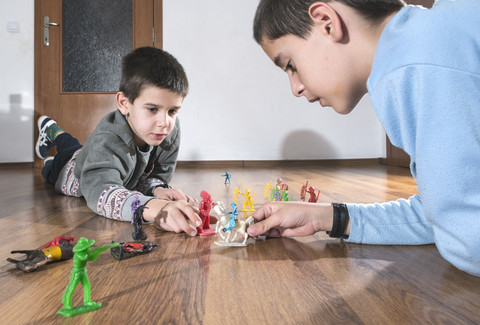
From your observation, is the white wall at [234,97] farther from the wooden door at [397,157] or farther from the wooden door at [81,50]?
the wooden door at [397,157]

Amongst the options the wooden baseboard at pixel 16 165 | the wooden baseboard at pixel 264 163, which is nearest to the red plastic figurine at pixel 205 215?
the wooden baseboard at pixel 264 163

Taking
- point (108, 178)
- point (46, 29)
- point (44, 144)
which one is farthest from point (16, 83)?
point (108, 178)

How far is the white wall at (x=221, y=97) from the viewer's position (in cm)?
363

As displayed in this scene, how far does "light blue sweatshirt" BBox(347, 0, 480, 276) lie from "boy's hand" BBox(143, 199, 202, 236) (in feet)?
1.85

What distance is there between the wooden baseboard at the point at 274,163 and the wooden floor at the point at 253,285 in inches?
110

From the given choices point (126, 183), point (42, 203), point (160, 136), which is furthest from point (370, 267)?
point (42, 203)

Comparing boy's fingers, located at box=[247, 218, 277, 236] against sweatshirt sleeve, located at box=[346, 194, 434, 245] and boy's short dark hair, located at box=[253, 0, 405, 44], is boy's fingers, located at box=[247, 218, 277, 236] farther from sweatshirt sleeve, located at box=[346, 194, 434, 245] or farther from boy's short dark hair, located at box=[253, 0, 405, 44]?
boy's short dark hair, located at box=[253, 0, 405, 44]

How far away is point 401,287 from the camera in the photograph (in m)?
0.62

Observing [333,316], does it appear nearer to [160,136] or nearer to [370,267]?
[370,267]

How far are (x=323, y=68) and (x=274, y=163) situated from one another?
→ 10.3 feet

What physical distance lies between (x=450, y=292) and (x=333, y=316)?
23 centimetres

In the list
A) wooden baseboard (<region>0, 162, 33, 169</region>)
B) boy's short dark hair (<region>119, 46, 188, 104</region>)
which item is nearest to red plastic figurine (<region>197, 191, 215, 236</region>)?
boy's short dark hair (<region>119, 46, 188, 104</region>)

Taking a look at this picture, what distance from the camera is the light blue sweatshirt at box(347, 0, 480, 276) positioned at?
1.67ft

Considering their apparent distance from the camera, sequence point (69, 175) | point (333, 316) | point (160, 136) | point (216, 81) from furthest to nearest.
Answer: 1. point (216, 81)
2. point (69, 175)
3. point (160, 136)
4. point (333, 316)
